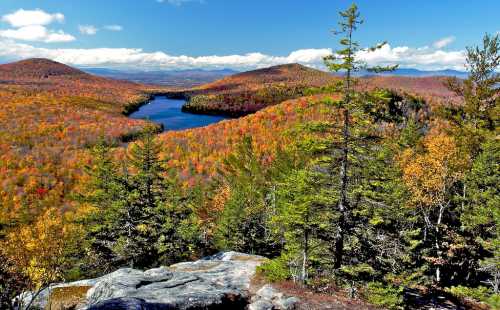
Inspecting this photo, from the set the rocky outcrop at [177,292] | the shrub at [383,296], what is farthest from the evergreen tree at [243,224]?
the shrub at [383,296]

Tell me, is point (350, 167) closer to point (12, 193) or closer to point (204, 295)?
point (204, 295)

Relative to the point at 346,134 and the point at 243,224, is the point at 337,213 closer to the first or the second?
the point at 346,134

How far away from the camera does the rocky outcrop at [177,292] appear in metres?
16.1

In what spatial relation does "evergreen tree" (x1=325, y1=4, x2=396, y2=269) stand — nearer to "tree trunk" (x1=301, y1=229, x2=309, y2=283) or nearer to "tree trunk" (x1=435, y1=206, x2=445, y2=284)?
"tree trunk" (x1=301, y1=229, x2=309, y2=283)

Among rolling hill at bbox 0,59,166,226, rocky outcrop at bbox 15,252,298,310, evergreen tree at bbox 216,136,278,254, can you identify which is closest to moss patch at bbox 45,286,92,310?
rocky outcrop at bbox 15,252,298,310

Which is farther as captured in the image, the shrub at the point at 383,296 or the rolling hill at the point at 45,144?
the rolling hill at the point at 45,144

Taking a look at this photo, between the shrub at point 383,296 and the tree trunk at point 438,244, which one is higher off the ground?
the shrub at point 383,296

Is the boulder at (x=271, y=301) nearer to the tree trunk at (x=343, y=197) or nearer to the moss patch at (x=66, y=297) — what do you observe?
the tree trunk at (x=343, y=197)

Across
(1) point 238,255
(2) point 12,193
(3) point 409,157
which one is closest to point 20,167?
(2) point 12,193

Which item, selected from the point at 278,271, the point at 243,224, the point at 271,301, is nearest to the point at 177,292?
the point at 271,301

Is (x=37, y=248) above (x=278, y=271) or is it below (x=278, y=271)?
above

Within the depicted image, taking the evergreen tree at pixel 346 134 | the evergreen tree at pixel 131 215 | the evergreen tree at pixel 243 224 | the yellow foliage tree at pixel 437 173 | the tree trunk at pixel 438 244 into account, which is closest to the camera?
the evergreen tree at pixel 346 134

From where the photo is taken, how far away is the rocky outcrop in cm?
1612

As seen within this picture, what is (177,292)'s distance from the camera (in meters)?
18.4
